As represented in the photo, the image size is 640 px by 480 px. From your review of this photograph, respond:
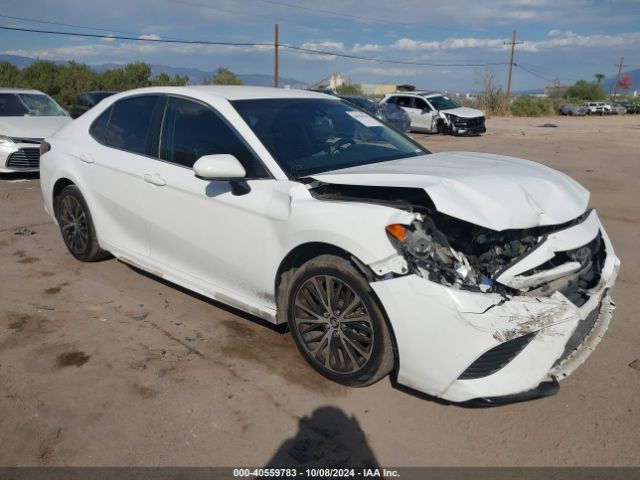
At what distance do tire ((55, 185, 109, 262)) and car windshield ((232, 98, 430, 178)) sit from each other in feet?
6.62

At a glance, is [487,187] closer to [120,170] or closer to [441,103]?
[120,170]

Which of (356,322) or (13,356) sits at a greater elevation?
(356,322)

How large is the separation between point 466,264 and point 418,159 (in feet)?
4.19

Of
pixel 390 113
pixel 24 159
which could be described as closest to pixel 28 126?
pixel 24 159

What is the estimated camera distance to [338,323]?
2998 millimetres

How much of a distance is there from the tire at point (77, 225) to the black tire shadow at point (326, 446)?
2.99m

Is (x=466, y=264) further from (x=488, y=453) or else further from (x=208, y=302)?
(x=208, y=302)

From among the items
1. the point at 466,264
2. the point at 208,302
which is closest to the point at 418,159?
the point at 466,264

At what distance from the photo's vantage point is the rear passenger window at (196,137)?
11.3ft

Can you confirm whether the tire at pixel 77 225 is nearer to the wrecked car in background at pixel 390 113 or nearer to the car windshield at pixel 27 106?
the car windshield at pixel 27 106

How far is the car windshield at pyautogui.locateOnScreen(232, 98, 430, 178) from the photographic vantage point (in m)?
3.49

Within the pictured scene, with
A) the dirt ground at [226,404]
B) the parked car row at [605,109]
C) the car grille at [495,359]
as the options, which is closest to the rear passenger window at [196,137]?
Answer: the dirt ground at [226,404]

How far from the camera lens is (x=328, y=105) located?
4.30 meters

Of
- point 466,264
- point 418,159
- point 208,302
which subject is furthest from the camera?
point 208,302
